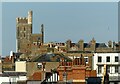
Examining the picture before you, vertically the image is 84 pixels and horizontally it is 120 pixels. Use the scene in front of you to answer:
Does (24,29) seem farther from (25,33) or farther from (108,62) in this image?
(108,62)

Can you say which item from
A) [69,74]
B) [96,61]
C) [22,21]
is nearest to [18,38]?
[22,21]

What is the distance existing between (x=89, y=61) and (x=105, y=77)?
35404 mm

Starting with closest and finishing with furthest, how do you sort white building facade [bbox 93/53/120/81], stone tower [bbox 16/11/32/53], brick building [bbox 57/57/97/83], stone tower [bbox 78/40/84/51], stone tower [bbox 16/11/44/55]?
brick building [bbox 57/57/97/83], white building facade [bbox 93/53/120/81], stone tower [bbox 78/40/84/51], stone tower [bbox 16/11/44/55], stone tower [bbox 16/11/32/53]

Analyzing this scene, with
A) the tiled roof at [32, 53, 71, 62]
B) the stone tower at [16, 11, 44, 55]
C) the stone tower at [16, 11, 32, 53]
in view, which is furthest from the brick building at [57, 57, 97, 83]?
the stone tower at [16, 11, 32, 53]

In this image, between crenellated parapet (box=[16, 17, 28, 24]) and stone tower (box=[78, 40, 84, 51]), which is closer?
stone tower (box=[78, 40, 84, 51])

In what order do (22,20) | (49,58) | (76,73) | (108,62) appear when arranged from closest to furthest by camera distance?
1. (76,73)
2. (108,62)
3. (49,58)
4. (22,20)

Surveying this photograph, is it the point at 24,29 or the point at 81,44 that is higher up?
the point at 24,29

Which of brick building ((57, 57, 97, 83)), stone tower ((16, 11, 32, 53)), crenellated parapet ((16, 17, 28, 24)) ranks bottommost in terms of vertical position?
brick building ((57, 57, 97, 83))

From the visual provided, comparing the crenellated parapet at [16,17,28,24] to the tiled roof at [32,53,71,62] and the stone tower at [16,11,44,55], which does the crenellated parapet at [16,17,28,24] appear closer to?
the stone tower at [16,11,44,55]

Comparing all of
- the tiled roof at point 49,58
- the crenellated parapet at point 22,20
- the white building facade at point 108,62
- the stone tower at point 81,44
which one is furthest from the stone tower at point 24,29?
the white building facade at point 108,62

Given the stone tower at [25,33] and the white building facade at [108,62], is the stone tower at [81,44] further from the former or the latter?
the stone tower at [25,33]

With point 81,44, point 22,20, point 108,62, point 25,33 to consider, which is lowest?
point 108,62

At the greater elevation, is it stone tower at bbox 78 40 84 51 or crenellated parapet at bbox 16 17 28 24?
crenellated parapet at bbox 16 17 28 24

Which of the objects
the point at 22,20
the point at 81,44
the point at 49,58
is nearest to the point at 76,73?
the point at 49,58
